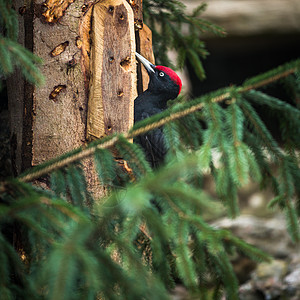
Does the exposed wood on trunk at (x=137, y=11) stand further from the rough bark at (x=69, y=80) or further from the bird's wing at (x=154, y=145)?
the bird's wing at (x=154, y=145)

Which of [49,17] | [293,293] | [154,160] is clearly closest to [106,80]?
[49,17]

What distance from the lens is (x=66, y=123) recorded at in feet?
6.09

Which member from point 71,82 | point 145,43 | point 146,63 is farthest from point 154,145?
point 71,82

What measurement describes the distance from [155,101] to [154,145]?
15.6 inches

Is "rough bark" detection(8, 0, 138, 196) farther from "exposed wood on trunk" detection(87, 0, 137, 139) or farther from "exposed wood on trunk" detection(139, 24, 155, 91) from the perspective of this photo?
"exposed wood on trunk" detection(139, 24, 155, 91)

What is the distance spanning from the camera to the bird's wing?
2.50 meters

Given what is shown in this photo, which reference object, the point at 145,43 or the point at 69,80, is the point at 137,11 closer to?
the point at 145,43

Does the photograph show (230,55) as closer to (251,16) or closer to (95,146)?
(251,16)

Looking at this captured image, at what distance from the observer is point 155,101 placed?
2.75m

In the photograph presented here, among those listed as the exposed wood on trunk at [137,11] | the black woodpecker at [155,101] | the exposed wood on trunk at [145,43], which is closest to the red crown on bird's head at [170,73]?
the black woodpecker at [155,101]

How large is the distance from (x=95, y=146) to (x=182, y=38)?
193cm

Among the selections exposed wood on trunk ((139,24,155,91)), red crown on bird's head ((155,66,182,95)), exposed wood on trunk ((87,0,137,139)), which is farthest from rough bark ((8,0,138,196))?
red crown on bird's head ((155,66,182,95))

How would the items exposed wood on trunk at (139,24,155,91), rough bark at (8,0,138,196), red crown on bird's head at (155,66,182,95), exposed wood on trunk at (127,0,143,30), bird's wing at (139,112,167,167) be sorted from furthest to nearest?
red crown on bird's head at (155,66,182,95) → bird's wing at (139,112,167,167) → exposed wood on trunk at (139,24,155,91) → exposed wood on trunk at (127,0,143,30) → rough bark at (8,0,138,196)

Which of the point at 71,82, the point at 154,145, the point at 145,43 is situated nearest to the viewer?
the point at 71,82
